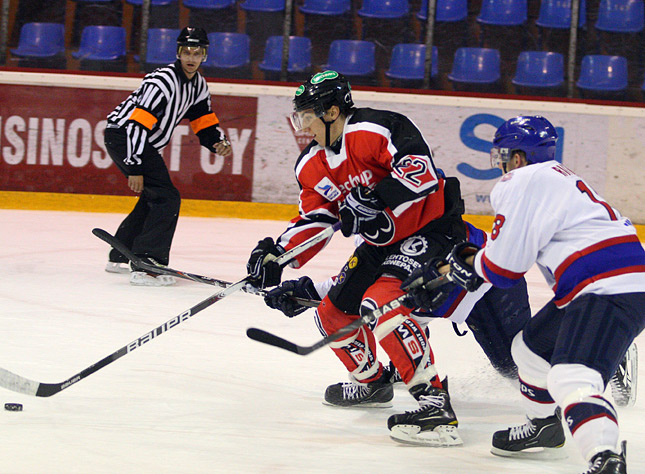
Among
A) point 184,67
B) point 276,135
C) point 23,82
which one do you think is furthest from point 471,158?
point 23,82

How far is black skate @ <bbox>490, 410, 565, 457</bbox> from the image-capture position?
7.29ft

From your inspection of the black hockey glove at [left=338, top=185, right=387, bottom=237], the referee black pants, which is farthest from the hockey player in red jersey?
the referee black pants

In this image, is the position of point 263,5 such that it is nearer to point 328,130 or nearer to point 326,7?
point 326,7

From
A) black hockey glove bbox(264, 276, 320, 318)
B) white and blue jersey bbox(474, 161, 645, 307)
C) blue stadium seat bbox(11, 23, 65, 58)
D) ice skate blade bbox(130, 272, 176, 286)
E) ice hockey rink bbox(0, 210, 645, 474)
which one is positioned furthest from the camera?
blue stadium seat bbox(11, 23, 65, 58)

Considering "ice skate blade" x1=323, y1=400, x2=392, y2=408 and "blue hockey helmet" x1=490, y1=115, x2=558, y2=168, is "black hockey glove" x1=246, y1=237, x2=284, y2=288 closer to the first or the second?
"ice skate blade" x1=323, y1=400, x2=392, y2=408

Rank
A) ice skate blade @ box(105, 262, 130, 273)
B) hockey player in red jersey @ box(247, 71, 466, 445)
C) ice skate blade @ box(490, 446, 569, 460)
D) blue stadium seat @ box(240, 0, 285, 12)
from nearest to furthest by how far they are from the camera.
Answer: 1. ice skate blade @ box(490, 446, 569, 460)
2. hockey player in red jersey @ box(247, 71, 466, 445)
3. ice skate blade @ box(105, 262, 130, 273)
4. blue stadium seat @ box(240, 0, 285, 12)

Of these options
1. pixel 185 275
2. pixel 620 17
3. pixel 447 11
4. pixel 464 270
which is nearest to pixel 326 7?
pixel 447 11

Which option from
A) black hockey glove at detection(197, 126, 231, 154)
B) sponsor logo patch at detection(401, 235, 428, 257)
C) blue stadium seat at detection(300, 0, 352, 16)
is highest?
blue stadium seat at detection(300, 0, 352, 16)

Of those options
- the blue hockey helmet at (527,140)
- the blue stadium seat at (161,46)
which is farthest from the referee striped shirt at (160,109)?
the blue hockey helmet at (527,140)

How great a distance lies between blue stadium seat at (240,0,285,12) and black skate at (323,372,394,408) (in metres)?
4.60

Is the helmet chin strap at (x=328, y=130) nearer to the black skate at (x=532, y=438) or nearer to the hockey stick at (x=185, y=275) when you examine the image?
the hockey stick at (x=185, y=275)

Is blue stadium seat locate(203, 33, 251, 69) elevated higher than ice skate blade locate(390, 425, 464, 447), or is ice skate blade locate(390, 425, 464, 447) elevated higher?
blue stadium seat locate(203, 33, 251, 69)

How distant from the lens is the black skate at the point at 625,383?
2660 mm

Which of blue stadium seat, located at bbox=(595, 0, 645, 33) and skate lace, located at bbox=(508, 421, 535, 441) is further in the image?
blue stadium seat, located at bbox=(595, 0, 645, 33)
